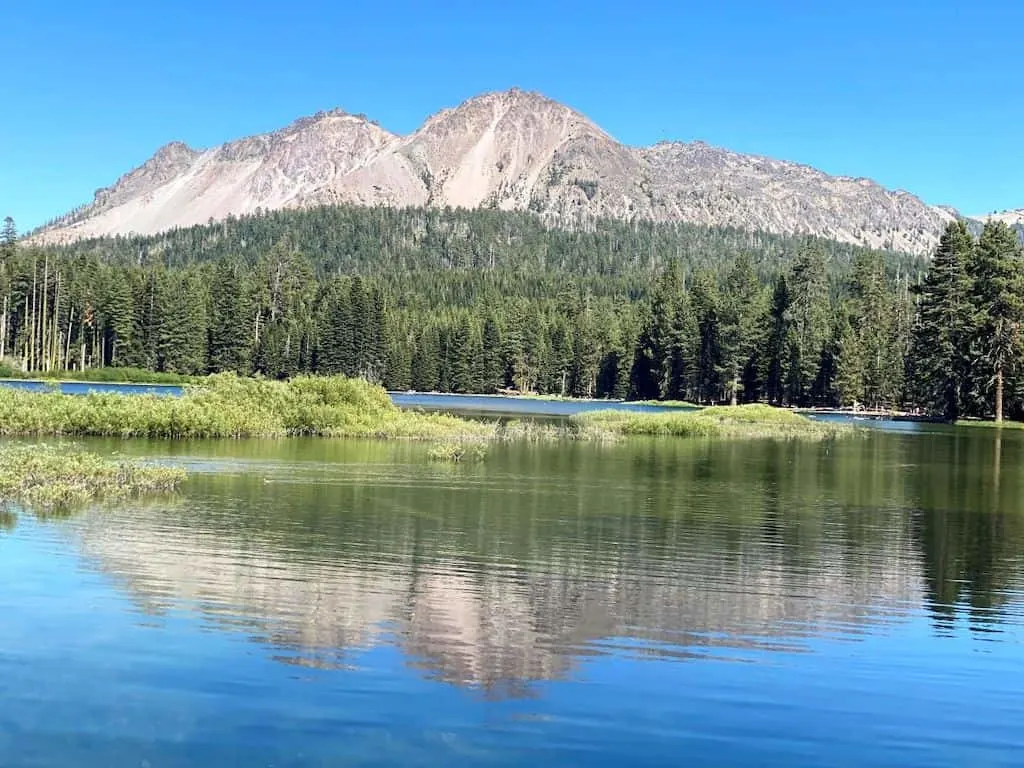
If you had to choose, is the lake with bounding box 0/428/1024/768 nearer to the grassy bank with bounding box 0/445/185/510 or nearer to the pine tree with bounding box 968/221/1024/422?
the grassy bank with bounding box 0/445/185/510

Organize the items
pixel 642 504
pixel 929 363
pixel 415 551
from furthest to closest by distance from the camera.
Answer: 1. pixel 929 363
2. pixel 642 504
3. pixel 415 551

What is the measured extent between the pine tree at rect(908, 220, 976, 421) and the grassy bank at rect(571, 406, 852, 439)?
23069mm

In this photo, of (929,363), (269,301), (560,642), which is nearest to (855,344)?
(929,363)

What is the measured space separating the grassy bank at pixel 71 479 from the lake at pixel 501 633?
1.49 meters

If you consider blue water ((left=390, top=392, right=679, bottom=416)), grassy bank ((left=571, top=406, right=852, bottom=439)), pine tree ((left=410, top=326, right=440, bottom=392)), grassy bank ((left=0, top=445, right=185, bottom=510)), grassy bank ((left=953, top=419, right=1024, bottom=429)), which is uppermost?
pine tree ((left=410, top=326, right=440, bottom=392))

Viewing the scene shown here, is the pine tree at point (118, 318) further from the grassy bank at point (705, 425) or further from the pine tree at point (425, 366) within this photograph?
the grassy bank at point (705, 425)

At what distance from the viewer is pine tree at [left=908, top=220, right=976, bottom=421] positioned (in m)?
99.2

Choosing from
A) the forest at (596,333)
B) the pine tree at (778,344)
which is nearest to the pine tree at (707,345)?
the forest at (596,333)

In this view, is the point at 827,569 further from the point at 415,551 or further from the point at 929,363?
the point at 929,363

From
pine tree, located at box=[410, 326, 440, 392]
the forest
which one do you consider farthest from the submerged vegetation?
pine tree, located at box=[410, 326, 440, 392]

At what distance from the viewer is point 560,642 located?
1575 cm

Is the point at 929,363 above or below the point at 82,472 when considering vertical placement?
above

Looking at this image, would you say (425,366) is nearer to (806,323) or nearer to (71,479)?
(806,323)

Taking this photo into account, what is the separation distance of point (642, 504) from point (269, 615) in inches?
723
